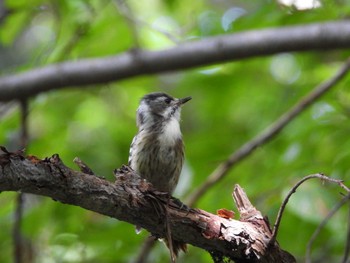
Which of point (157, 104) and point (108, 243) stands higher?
point (157, 104)

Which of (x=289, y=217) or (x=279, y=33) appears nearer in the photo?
(x=279, y=33)

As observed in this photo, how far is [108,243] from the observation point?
532 cm

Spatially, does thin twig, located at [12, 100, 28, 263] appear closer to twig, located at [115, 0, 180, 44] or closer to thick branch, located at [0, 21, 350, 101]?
thick branch, located at [0, 21, 350, 101]

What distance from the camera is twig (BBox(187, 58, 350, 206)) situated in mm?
5566

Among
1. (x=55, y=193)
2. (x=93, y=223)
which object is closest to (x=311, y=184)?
(x=93, y=223)

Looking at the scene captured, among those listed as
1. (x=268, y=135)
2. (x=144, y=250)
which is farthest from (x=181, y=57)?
(x=144, y=250)

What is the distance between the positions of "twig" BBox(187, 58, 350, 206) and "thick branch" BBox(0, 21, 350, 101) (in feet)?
3.33

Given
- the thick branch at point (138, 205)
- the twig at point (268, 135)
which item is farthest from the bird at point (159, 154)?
the thick branch at point (138, 205)

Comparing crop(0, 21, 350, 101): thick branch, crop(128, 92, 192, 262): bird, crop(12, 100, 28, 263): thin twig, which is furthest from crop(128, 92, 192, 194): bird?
crop(12, 100, 28, 263): thin twig

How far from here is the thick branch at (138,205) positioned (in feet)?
9.64

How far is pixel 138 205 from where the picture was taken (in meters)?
3.28

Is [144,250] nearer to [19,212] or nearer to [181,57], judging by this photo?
[19,212]

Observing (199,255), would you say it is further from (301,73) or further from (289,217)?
(301,73)

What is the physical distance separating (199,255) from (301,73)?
6.53ft
